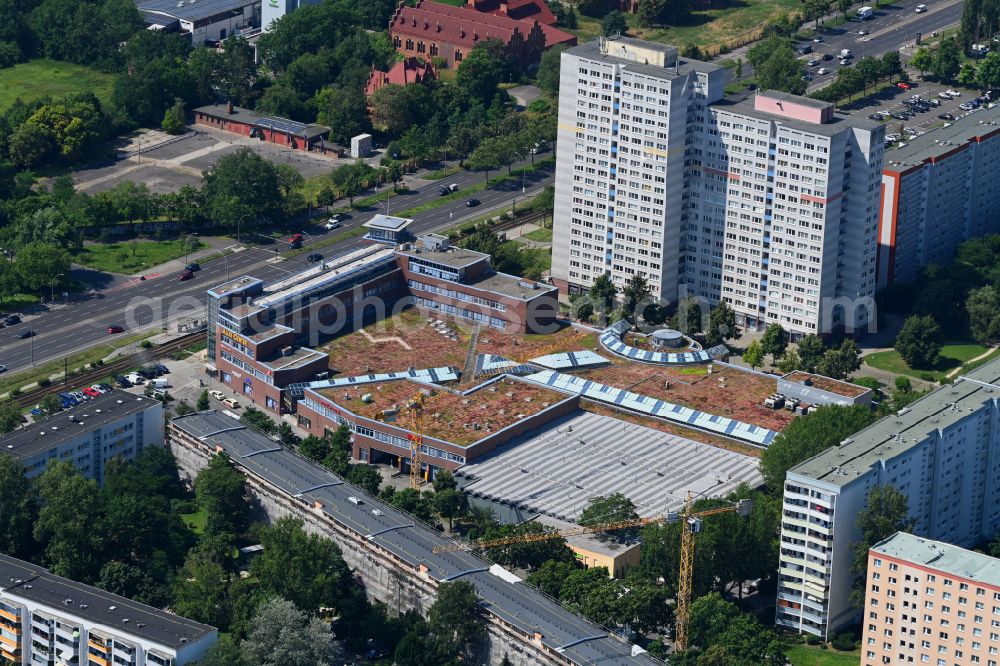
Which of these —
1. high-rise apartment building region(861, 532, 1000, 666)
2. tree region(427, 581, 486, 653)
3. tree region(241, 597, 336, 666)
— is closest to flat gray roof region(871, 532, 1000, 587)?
high-rise apartment building region(861, 532, 1000, 666)

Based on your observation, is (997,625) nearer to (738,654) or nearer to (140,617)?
(738,654)

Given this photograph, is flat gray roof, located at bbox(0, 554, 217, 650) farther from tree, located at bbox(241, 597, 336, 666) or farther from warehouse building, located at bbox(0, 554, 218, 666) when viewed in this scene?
tree, located at bbox(241, 597, 336, 666)

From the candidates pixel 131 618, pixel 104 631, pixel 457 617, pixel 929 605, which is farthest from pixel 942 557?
pixel 104 631

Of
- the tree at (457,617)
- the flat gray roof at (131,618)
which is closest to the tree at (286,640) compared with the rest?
the flat gray roof at (131,618)

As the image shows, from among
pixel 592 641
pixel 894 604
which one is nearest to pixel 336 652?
pixel 592 641

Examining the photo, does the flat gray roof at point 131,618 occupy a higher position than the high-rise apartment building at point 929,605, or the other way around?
the high-rise apartment building at point 929,605

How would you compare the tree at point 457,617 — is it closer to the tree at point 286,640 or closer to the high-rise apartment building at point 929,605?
the tree at point 286,640

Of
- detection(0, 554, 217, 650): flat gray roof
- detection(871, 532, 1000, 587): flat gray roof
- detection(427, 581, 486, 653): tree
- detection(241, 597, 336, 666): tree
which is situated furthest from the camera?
detection(427, 581, 486, 653): tree

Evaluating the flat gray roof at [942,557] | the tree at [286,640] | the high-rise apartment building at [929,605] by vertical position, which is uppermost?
the flat gray roof at [942,557]
